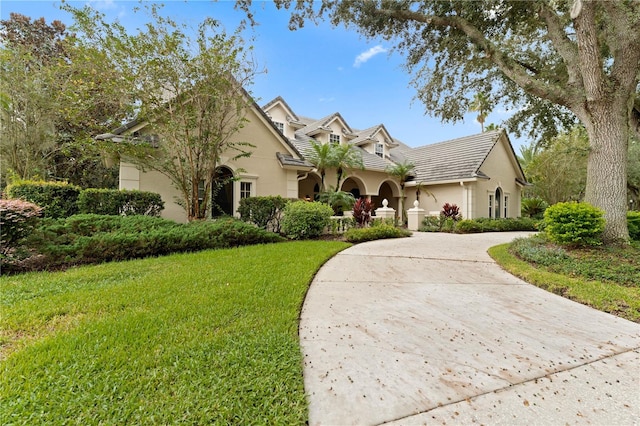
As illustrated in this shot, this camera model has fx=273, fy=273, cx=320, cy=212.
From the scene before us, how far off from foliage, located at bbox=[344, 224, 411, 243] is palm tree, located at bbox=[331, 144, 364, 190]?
4.85 metres

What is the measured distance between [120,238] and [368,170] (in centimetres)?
1359

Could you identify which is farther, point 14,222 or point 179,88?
→ point 179,88

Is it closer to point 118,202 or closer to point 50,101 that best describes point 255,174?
point 118,202

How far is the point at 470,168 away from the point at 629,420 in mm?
16283

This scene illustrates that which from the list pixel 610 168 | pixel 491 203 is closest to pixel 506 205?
pixel 491 203

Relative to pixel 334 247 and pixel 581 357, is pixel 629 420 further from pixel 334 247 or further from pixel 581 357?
pixel 334 247

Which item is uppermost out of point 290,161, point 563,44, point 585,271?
point 563,44

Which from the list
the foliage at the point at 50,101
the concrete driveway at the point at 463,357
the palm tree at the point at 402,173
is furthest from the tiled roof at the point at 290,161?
the concrete driveway at the point at 463,357

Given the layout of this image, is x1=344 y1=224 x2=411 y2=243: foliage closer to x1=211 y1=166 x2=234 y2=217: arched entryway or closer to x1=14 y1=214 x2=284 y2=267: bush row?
x1=14 y1=214 x2=284 y2=267: bush row

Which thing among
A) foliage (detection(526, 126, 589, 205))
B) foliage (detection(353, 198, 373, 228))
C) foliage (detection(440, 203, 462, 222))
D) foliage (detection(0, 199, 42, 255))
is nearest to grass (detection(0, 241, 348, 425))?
foliage (detection(0, 199, 42, 255))

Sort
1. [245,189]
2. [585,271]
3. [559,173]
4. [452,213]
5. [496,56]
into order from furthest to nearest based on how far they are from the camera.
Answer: [559,173]
[452,213]
[245,189]
[496,56]
[585,271]

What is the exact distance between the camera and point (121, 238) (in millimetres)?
6254

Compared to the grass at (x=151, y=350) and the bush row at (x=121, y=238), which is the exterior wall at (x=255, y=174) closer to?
the bush row at (x=121, y=238)

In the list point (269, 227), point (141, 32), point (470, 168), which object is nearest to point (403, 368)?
point (269, 227)
